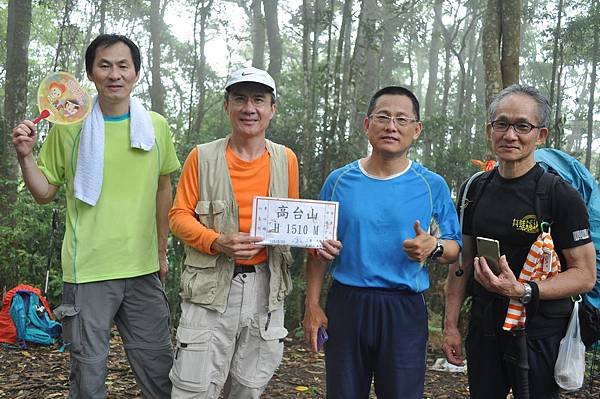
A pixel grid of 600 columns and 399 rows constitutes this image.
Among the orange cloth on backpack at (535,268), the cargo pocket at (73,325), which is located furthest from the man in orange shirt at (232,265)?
the orange cloth on backpack at (535,268)

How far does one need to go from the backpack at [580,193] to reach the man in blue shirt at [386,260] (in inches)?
11.4

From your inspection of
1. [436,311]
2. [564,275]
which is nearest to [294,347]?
[436,311]

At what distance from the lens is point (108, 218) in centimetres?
289

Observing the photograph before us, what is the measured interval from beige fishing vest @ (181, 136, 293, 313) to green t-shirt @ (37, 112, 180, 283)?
35 centimetres

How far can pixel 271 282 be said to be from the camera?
280 cm

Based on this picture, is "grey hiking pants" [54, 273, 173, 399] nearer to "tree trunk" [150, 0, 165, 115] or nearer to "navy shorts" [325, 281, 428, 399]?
"navy shorts" [325, 281, 428, 399]

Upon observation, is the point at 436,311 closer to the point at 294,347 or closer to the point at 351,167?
the point at 294,347

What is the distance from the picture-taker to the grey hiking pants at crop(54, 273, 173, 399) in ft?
9.30

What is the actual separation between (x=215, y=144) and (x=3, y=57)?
48.0 feet

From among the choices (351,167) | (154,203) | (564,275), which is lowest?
(564,275)

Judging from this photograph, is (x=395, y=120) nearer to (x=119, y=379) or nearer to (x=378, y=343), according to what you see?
(x=378, y=343)

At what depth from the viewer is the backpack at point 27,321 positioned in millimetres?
5629

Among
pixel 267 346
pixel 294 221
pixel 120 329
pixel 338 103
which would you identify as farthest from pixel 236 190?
pixel 338 103

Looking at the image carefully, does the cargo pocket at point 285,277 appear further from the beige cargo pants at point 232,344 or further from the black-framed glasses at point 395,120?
the black-framed glasses at point 395,120
